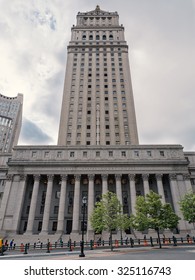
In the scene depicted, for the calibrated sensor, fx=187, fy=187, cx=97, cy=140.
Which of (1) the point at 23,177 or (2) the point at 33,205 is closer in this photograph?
(2) the point at 33,205

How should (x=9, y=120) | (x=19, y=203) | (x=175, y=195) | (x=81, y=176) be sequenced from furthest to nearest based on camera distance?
1. (x=9, y=120)
2. (x=81, y=176)
3. (x=175, y=195)
4. (x=19, y=203)

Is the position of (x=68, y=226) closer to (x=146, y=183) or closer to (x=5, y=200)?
(x=5, y=200)

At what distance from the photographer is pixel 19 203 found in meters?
44.9

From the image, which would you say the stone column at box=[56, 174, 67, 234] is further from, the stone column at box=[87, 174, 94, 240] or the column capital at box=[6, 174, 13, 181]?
the column capital at box=[6, 174, 13, 181]

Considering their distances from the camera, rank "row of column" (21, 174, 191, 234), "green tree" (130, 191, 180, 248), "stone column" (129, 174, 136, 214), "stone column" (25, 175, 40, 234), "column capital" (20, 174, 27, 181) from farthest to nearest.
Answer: "column capital" (20, 174, 27, 181) → "stone column" (129, 174, 136, 214) → "row of column" (21, 174, 191, 234) → "stone column" (25, 175, 40, 234) → "green tree" (130, 191, 180, 248)

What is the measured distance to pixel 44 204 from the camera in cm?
4869

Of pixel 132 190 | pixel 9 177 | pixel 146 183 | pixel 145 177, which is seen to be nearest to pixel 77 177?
pixel 132 190

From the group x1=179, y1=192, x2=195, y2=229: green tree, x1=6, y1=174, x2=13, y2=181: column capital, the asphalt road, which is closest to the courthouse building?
x1=6, y1=174, x2=13, y2=181: column capital

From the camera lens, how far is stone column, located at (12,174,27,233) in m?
42.7

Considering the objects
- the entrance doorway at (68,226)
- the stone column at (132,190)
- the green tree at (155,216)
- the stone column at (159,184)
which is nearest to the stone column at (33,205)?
the entrance doorway at (68,226)

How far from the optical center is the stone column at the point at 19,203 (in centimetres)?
4266
